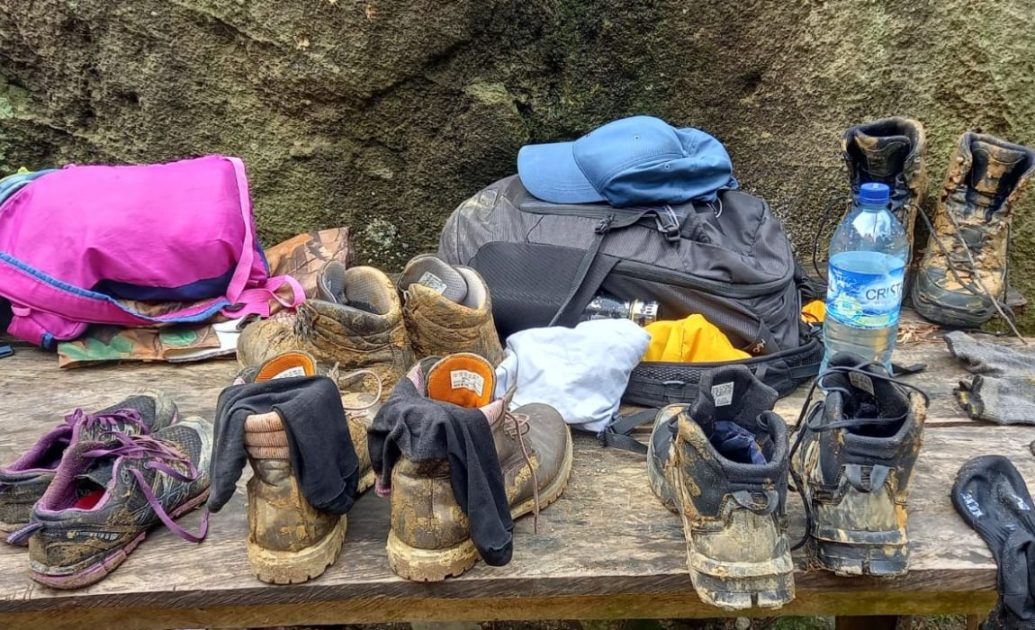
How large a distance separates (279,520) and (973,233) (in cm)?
180

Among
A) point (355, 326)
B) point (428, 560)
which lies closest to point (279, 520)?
point (428, 560)

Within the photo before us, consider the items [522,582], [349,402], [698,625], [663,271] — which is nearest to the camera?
[522,582]

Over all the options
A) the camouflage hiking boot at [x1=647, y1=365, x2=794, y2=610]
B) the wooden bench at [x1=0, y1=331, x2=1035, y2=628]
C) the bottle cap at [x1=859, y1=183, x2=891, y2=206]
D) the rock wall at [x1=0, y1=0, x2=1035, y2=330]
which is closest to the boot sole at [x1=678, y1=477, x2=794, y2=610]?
the camouflage hiking boot at [x1=647, y1=365, x2=794, y2=610]

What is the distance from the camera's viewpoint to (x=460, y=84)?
7.61 feet

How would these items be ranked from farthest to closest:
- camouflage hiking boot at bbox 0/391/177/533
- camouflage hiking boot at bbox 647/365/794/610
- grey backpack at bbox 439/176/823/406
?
grey backpack at bbox 439/176/823/406, camouflage hiking boot at bbox 0/391/177/533, camouflage hiking boot at bbox 647/365/794/610

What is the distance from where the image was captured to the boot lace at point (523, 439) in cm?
134

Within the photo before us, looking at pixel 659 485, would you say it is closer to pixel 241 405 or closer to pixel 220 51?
pixel 241 405

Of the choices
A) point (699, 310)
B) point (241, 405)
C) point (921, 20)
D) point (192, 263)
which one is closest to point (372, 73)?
point (192, 263)

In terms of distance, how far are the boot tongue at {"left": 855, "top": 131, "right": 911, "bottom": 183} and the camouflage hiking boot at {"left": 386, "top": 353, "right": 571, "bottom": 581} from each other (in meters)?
1.08

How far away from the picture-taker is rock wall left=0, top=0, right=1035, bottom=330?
216 centimetres

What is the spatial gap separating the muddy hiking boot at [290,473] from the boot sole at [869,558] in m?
0.78

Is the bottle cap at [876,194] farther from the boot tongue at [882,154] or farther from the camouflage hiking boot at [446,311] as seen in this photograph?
the camouflage hiking boot at [446,311]

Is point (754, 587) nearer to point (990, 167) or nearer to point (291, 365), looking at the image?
point (291, 365)

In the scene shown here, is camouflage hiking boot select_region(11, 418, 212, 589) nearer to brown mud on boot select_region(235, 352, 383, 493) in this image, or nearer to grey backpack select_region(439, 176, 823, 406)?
brown mud on boot select_region(235, 352, 383, 493)
